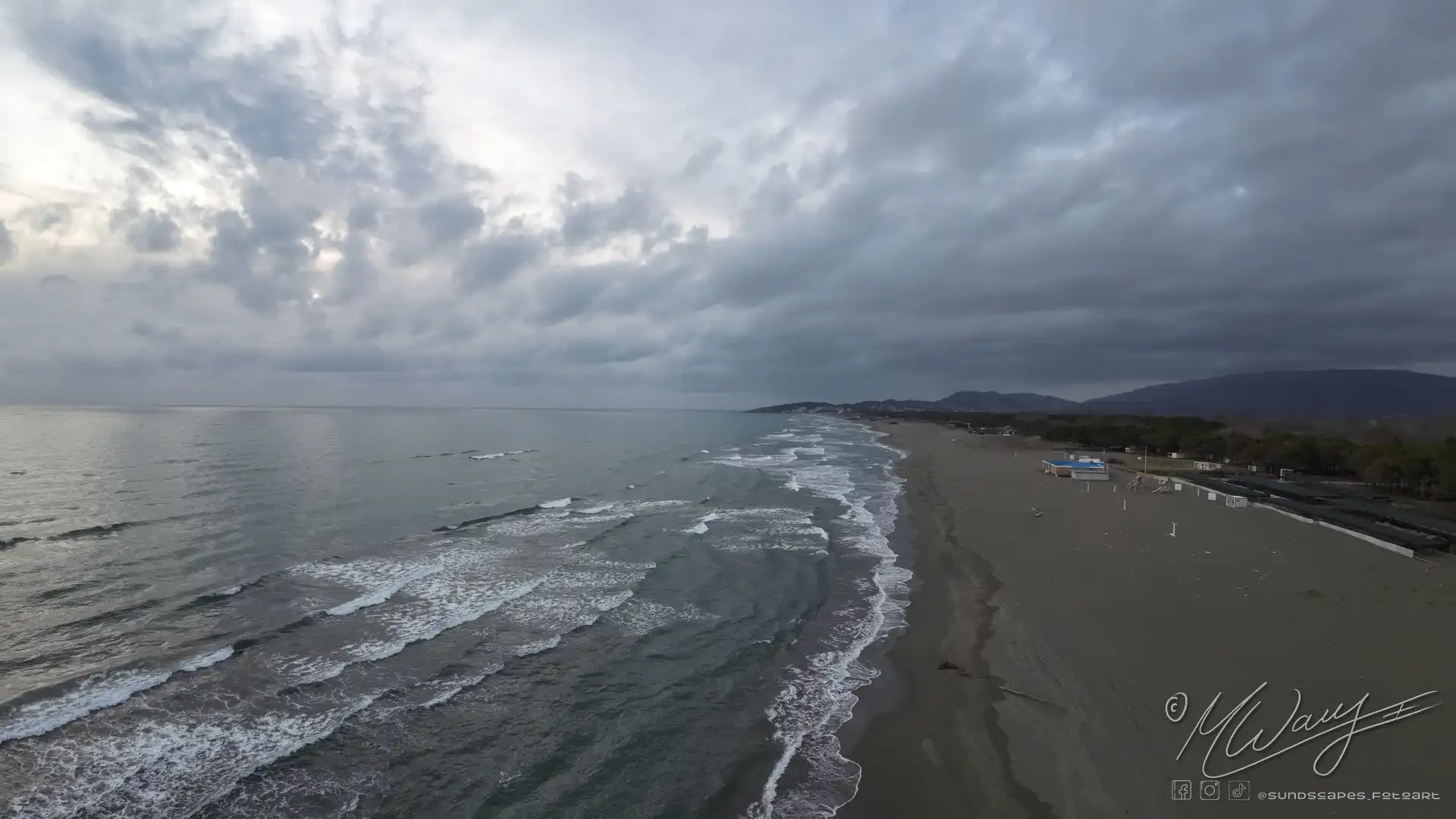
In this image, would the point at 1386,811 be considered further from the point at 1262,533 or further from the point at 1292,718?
the point at 1262,533

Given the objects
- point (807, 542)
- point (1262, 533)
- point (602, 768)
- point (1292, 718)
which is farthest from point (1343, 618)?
point (602, 768)

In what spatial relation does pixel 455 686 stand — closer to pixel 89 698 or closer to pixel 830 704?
pixel 89 698

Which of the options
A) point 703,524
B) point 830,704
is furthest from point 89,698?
point 703,524

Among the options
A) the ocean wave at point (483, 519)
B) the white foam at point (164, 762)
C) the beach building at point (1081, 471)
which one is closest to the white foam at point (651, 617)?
the white foam at point (164, 762)

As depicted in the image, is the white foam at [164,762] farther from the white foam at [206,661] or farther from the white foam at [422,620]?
the white foam at [206,661]

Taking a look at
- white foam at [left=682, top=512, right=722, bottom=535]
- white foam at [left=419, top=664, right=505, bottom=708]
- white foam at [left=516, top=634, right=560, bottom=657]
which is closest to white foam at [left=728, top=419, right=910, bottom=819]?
white foam at [left=516, top=634, right=560, bottom=657]
